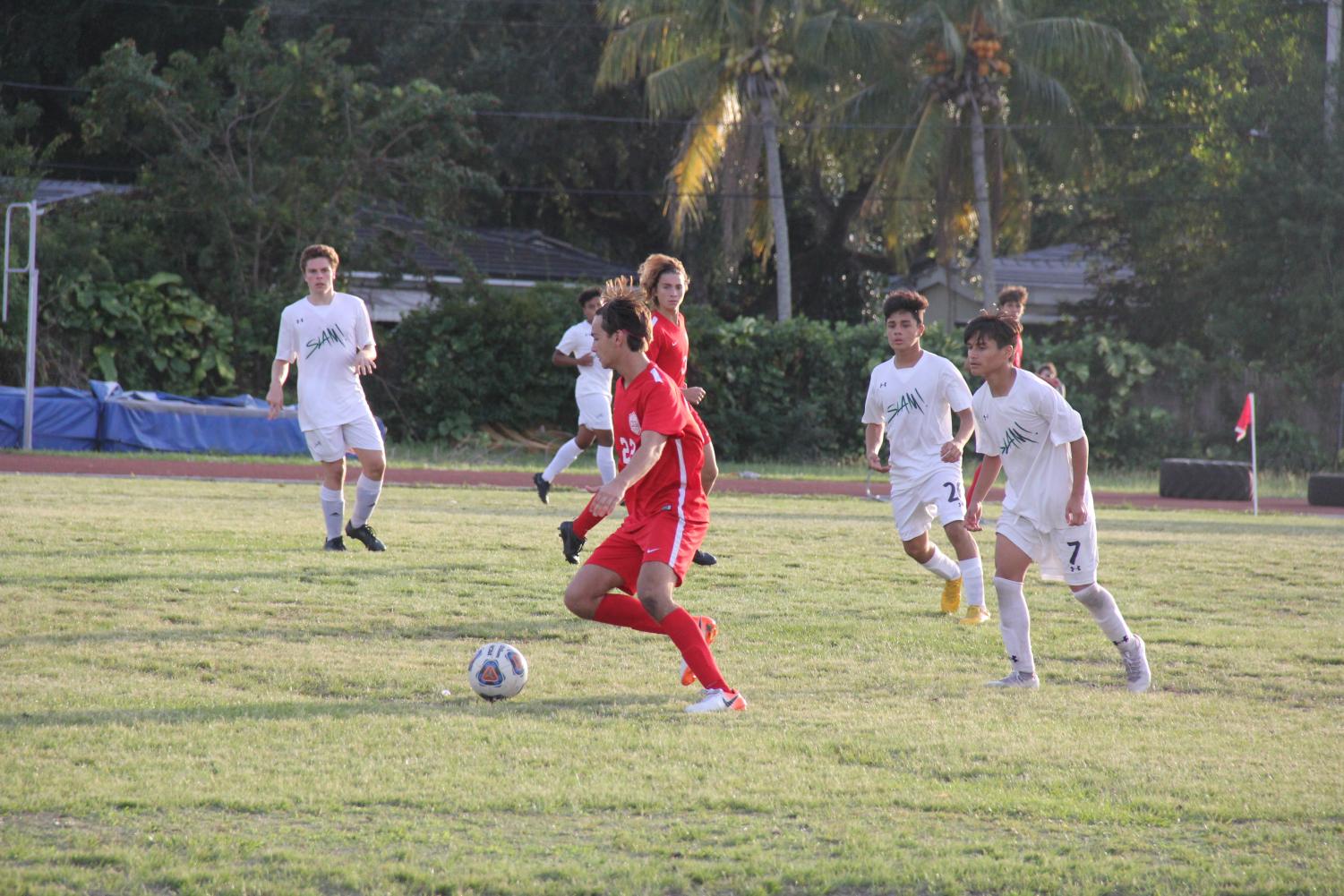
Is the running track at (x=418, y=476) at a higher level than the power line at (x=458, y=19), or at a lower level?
lower

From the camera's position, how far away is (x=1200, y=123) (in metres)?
33.9

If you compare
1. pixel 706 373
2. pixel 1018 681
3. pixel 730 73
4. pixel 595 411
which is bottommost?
pixel 1018 681

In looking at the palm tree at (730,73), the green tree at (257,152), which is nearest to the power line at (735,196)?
the palm tree at (730,73)

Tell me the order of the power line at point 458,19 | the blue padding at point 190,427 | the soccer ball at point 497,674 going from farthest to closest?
1. the power line at point 458,19
2. the blue padding at point 190,427
3. the soccer ball at point 497,674

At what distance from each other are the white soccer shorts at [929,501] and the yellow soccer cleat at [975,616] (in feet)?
1.71

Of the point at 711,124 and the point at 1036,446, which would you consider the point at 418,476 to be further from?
the point at 711,124

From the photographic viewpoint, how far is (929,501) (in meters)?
8.86

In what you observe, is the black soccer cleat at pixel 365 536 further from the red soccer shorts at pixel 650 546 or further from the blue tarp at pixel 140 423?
the blue tarp at pixel 140 423

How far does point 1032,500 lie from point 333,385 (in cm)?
547

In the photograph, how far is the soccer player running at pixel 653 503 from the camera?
6012 mm

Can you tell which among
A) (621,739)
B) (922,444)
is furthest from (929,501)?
(621,739)

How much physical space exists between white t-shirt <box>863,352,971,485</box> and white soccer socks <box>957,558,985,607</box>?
59cm

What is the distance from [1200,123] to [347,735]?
32.3m

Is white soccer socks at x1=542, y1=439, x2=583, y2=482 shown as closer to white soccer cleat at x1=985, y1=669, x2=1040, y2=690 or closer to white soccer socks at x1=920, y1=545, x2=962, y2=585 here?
white soccer socks at x1=920, y1=545, x2=962, y2=585
